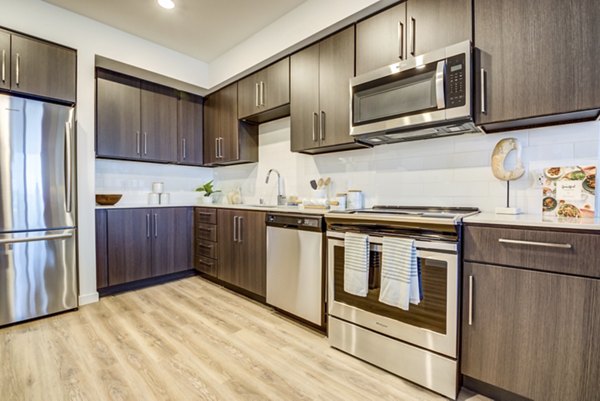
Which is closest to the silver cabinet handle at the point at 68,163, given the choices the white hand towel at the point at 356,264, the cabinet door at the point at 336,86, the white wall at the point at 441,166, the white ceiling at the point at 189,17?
the white ceiling at the point at 189,17

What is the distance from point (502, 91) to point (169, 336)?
2748mm

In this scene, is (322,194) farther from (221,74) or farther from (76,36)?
(76,36)

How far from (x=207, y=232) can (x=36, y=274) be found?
1.53 m

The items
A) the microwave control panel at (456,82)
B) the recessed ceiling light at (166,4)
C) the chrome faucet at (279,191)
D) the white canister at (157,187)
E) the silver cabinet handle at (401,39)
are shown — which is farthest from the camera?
the white canister at (157,187)

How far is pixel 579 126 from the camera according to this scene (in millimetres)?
1644

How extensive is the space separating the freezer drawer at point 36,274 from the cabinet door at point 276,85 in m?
2.25

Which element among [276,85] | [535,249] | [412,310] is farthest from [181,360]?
[276,85]

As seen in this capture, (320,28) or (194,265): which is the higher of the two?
(320,28)

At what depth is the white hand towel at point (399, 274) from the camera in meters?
1.60

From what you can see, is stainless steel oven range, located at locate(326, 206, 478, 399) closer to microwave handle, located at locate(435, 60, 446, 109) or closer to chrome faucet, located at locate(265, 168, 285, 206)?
microwave handle, located at locate(435, 60, 446, 109)

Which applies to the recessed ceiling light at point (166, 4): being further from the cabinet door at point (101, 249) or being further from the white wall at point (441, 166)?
the cabinet door at point (101, 249)

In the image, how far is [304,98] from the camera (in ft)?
8.66

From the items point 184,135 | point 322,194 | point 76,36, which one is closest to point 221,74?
point 184,135

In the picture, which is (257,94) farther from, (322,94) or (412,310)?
(412,310)
